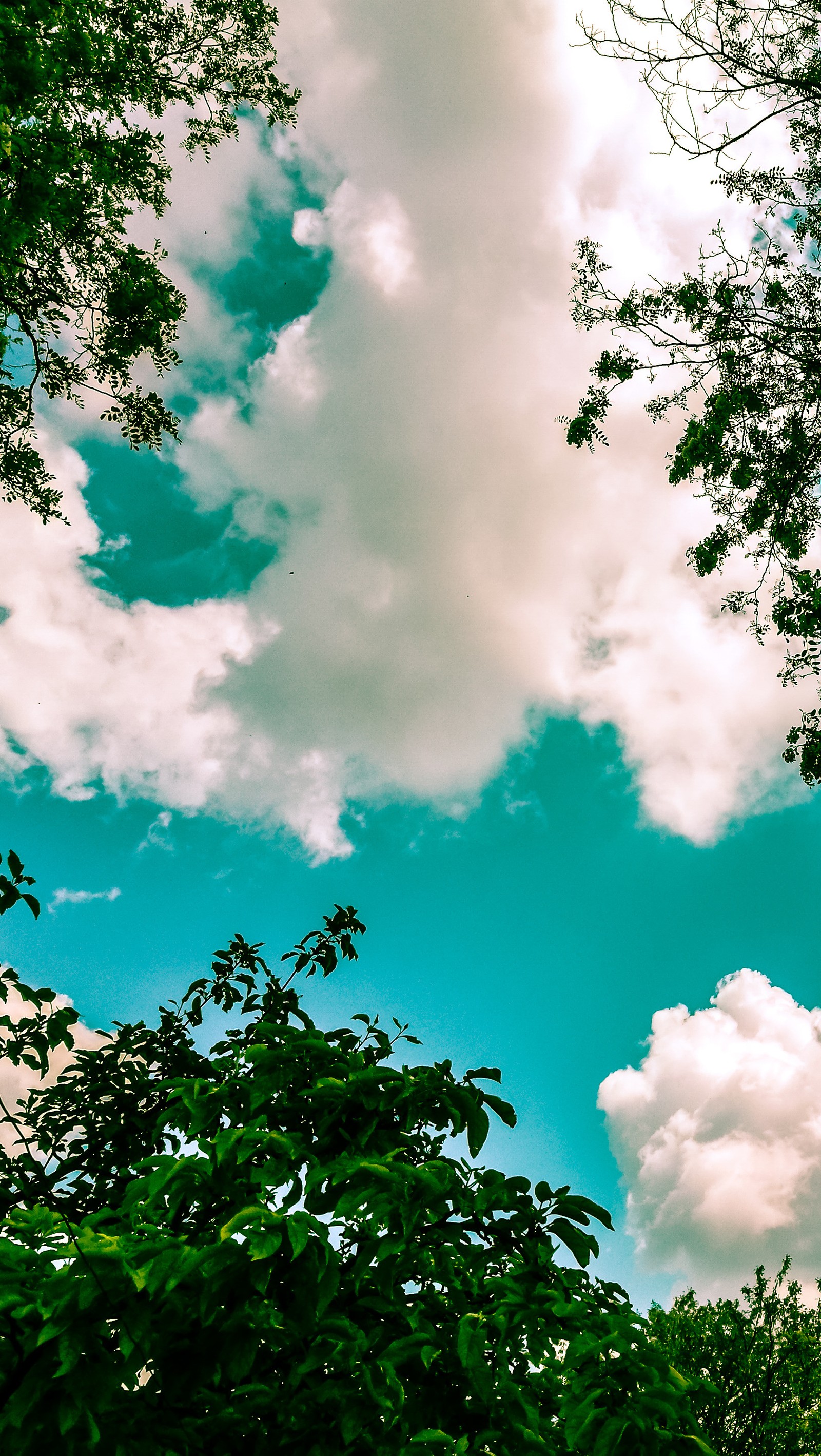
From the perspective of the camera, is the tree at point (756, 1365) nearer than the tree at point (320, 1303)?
No

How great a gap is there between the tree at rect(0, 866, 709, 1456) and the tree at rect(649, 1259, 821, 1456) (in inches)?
693

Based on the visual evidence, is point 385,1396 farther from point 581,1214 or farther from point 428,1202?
point 581,1214

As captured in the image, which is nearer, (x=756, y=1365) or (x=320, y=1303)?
(x=320, y=1303)

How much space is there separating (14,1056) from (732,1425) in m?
21.1

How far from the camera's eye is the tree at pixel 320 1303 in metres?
2.02

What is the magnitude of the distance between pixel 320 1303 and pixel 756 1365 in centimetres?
2236

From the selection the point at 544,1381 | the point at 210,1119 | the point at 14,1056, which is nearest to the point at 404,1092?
the point at 210,1119

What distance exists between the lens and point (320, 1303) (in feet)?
6.97

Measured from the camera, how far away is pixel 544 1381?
2910 millimetres

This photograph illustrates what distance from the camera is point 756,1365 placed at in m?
18.2

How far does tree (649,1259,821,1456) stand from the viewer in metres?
16.8

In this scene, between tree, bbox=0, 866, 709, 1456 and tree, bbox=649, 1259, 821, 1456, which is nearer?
tree, bbox=0, 866, 709, 1456

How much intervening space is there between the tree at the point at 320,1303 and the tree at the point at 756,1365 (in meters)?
17.6

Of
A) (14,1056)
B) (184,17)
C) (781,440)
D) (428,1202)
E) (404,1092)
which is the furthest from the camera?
(781,440)
